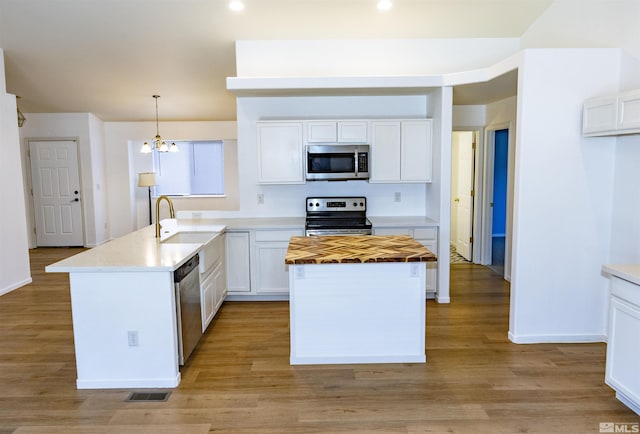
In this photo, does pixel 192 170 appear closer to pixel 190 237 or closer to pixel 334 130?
pixel 334 130

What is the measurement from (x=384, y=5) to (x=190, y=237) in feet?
9.64

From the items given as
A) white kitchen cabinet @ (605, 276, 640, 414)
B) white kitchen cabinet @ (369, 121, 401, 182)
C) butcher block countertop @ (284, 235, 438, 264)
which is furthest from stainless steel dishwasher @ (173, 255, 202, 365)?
white kitchen cabinet @ (605, 276, 640, 414)

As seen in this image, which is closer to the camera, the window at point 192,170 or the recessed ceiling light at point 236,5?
the recessed ceiling light at point 236,5

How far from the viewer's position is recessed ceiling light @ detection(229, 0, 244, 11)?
405cm

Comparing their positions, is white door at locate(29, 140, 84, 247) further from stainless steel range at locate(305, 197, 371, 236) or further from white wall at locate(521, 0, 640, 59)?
white wall at locate(521, 0, 640, 59)

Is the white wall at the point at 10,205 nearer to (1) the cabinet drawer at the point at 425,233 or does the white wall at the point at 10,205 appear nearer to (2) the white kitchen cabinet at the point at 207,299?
(2) the white kitchen cabinet at the point at 207,299

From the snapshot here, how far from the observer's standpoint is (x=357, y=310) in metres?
3.11

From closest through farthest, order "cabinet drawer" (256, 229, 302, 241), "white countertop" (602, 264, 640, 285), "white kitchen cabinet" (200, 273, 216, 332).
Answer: "white countertop" (602, 264, 640, 285)
"white kitchen cabinet" (200, 273, 216, 332)
"cabinet drawer" (256, 229, 302, 241)

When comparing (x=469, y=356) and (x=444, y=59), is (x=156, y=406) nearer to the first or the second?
(x=469, y=356)

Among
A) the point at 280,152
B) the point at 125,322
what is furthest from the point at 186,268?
the point at 280,152

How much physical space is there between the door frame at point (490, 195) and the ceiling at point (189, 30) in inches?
19.6

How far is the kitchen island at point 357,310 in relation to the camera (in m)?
3.08

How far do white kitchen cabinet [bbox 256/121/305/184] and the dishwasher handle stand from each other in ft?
5.28

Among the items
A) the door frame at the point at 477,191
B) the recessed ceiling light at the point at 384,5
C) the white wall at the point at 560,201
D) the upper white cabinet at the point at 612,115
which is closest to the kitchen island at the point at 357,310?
the white wall at the point at 560,201
